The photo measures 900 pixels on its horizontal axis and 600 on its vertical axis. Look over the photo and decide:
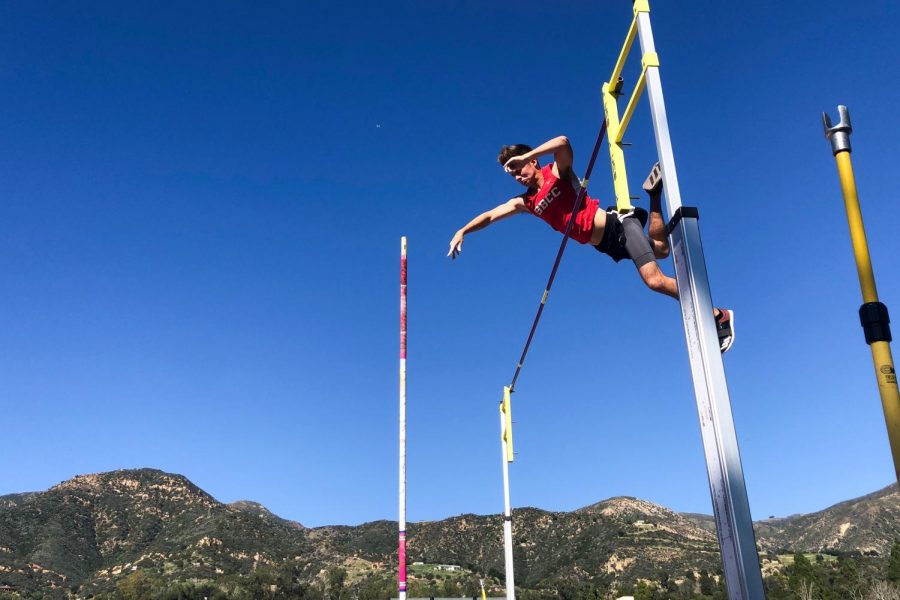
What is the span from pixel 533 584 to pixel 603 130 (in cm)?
5756

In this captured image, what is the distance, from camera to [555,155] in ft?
16.4

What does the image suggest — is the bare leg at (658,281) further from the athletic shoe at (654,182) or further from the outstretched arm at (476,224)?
the outstretched arm at (476,224)

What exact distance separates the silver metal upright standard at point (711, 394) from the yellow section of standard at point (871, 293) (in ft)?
2.18

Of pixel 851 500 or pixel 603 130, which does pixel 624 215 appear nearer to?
pixel 603 130

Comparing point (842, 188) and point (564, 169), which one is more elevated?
point (564, 169)

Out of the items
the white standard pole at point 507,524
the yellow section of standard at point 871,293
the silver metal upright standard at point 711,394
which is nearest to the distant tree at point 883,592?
the white standard pole at point 507,524

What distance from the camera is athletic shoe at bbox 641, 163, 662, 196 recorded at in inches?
160

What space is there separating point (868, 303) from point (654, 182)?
60.3 inches

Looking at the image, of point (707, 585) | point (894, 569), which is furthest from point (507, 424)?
point (894, 569)

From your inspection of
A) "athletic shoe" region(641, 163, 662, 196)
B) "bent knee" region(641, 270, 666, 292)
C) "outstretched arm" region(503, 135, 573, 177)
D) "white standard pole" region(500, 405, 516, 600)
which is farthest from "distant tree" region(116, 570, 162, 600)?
"athletic shoe" region(641, 163, 662, 196)

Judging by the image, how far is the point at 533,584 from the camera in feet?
190

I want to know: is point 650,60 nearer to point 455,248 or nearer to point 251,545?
point 455,248

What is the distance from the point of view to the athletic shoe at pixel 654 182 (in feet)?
13.4

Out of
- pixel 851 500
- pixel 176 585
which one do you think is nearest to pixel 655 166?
pixel 176 585
